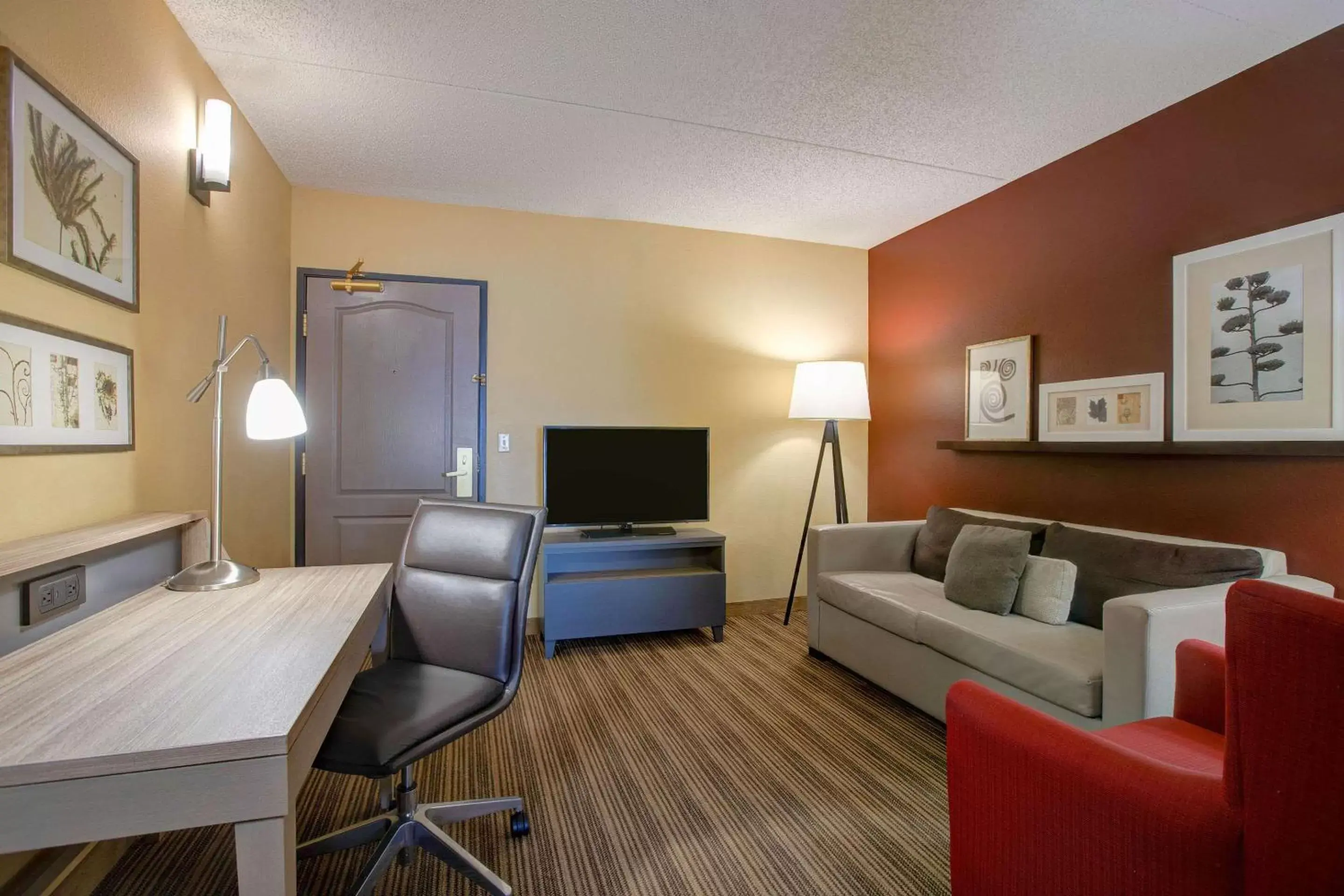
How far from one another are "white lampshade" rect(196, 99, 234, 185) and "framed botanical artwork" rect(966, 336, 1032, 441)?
3.55 meters

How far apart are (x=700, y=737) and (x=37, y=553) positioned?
2.04 meters

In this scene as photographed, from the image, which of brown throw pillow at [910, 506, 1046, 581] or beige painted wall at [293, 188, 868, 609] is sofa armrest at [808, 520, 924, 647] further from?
beige painted wall at [293, 188, 868, 609]

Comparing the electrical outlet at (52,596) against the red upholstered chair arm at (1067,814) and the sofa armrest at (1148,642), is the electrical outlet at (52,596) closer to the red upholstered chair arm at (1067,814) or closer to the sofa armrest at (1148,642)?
the red upholstered chair arm at (1067,814)

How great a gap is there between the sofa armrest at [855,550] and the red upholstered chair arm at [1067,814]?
188 cm

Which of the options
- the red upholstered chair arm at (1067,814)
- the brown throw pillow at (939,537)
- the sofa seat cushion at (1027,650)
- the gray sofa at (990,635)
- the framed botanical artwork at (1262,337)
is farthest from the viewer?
the brown throw pillow at (939,537)

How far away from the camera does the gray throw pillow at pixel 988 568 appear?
2441 millimetres

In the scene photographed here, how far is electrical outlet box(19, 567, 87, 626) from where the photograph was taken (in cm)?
118

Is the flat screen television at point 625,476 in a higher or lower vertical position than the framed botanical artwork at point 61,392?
lower

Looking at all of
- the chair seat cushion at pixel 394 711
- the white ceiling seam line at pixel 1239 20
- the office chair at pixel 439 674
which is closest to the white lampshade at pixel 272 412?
the office chair at pixel 439 674

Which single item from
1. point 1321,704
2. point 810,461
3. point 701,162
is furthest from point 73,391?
point 810,461

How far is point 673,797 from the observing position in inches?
78.2

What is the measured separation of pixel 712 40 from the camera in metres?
2.12

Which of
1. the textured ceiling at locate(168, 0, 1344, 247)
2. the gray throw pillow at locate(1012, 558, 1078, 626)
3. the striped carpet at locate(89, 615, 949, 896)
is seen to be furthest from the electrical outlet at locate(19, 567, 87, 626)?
the gray throw pillow at locate(1012, 558, 1078, 626)

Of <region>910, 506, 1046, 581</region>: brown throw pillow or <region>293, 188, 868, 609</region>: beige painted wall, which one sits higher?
<region>293, 188, 868, 609</region>: beige painted wall
